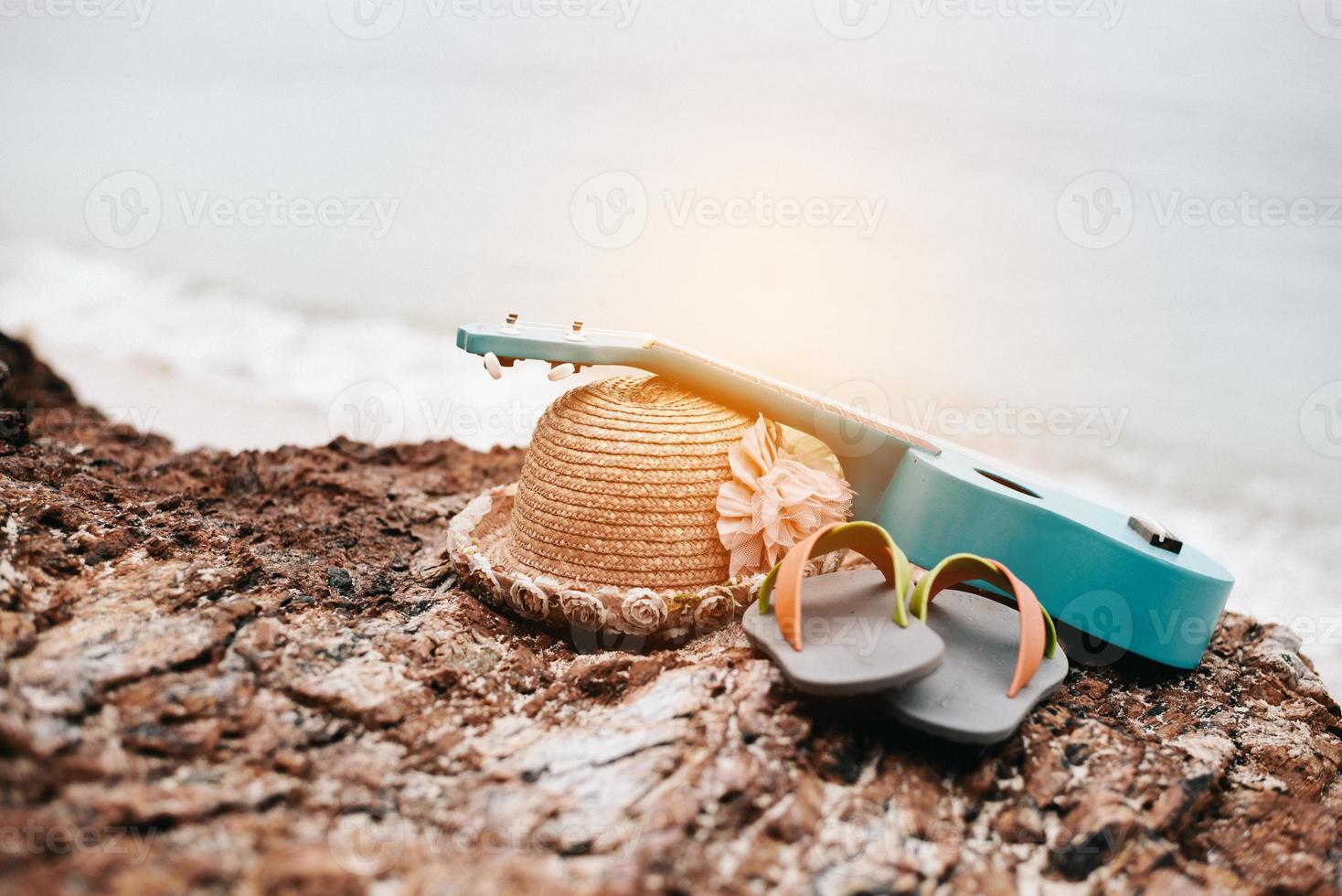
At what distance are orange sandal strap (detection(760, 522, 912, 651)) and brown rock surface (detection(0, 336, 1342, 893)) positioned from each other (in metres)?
0.08

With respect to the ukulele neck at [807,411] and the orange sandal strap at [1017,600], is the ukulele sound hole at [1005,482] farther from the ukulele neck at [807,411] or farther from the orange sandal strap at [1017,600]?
the orange sandal strap at [1017,600]

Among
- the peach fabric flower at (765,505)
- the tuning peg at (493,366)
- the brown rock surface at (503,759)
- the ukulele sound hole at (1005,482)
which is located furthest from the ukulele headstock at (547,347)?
the ukulele sound hole at (1005,482)

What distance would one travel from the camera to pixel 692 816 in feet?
3.17

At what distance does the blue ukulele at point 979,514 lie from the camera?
1389mm

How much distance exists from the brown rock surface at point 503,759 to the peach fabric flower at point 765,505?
0.15 metres

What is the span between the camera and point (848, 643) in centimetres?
117

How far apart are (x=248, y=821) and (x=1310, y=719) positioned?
4.94 feet

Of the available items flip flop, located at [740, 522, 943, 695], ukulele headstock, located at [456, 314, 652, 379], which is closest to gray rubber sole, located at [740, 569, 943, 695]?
flip flop, located at [740, 522, 943, 695]

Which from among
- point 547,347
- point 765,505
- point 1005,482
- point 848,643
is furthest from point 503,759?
point 1005,482

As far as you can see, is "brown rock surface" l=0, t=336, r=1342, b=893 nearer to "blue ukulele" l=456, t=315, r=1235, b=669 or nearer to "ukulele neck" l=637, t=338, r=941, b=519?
"blue ukulele" l=456, t=315, r=1235, b=669

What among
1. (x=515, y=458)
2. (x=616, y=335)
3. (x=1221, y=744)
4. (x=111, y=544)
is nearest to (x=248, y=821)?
(x=111, y=544)

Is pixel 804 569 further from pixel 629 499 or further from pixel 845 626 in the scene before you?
pixel 629 499

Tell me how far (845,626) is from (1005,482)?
0.50 meters

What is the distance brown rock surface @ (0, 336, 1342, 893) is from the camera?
0.88 metres
